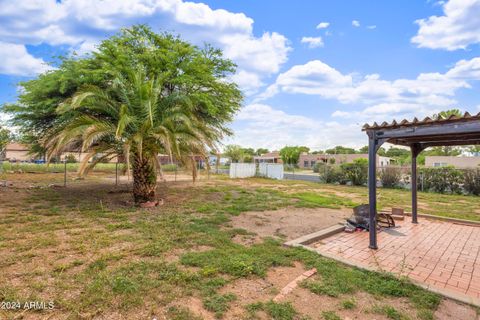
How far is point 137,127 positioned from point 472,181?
15.6m

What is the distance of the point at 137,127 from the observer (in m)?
7.08

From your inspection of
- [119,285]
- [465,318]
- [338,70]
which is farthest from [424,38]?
[119,285]

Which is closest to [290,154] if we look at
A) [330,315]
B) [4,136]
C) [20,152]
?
[20,152]

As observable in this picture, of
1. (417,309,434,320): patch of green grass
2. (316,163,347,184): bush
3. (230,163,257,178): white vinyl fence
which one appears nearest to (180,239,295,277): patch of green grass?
(417,309,434,320): patch of green grass

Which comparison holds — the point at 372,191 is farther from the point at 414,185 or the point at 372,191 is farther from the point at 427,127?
the point at 414,185

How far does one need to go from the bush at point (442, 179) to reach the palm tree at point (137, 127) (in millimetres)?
12914

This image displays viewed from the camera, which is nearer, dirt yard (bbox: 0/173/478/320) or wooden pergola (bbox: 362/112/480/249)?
dirt yard (bbox: 0/173/478/320)

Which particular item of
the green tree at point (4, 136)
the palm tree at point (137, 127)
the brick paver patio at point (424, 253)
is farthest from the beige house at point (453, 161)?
the green tree at point (4, 136)

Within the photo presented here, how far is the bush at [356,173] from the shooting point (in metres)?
16.3

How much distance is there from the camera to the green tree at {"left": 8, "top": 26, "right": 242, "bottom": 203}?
6.79 meters

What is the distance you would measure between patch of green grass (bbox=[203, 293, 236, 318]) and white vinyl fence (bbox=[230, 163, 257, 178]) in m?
17.1

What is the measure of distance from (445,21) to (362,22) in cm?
266

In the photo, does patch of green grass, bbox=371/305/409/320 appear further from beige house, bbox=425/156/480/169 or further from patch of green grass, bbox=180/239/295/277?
beige house, bbox=425/156/480/169

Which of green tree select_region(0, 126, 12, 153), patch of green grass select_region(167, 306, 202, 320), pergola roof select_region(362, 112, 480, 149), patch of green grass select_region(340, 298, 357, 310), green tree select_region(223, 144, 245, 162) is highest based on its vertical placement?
green tree select_region(0, 126, 12, 153)
